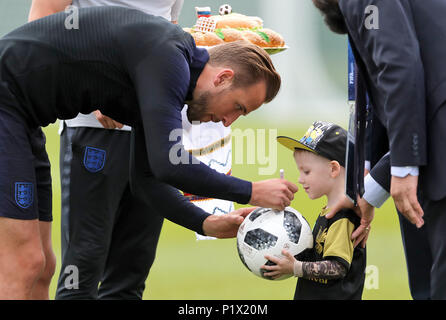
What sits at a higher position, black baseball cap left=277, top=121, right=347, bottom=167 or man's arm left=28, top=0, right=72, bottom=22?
man's arm left=28, top=0, right=72, bottom=22

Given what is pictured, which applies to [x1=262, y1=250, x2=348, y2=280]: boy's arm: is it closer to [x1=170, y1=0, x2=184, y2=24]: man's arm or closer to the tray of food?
[x1=170, y1=0, x2=184, y2=24]: man's arm

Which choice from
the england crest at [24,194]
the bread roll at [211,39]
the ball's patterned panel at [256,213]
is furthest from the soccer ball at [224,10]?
the england crest at [24,194]

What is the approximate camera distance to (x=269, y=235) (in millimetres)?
3322

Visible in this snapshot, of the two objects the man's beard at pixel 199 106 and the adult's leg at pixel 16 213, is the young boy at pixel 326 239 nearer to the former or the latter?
the man's beard at pixel 199 106

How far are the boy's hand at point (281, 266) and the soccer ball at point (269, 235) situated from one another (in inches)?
0.8

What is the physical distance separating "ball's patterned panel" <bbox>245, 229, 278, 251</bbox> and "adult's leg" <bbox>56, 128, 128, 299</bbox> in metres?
0.83

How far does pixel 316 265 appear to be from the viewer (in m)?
3.39

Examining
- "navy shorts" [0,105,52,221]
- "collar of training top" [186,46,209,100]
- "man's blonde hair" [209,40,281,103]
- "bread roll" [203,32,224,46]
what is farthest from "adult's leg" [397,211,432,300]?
"navy shorts" [0,105,52,221]

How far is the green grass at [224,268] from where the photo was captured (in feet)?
16.9

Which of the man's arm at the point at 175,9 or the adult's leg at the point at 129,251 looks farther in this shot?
the man's arm at the point at 175,9

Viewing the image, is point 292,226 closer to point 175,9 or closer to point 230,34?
point 175,9

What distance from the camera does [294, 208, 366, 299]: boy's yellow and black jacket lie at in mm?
3428
